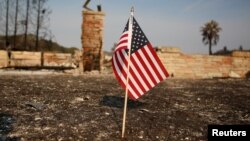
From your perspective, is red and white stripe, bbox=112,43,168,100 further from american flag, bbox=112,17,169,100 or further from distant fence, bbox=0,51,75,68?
distant fence, bbox=0,51,75,68

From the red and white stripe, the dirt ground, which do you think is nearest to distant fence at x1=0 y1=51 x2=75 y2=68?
the dirt ground

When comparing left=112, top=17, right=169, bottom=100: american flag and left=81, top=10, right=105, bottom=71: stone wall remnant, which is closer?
left=112, top=17, right=169, bottom=100: american flag

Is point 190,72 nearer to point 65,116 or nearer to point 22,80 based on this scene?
point 22,80

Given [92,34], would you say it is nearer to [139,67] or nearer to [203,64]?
[203,64]

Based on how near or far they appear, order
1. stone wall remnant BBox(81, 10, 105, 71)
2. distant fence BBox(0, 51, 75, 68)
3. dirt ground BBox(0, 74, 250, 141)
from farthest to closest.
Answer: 1. distant fence BBox(0, 51, 75, 68)
2. stone wall remnant BBox(81, 10, 105, 71)
3. dirt ground BBox(0, 74, 250, 141)

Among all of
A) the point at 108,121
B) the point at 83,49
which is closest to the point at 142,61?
the point at 108,121

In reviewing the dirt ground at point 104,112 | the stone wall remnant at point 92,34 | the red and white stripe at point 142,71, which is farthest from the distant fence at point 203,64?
the red and white stripe at point 142,71

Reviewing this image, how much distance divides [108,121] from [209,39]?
43578mm

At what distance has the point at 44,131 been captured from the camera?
174 inches

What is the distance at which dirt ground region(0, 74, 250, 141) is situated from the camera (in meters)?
4.47

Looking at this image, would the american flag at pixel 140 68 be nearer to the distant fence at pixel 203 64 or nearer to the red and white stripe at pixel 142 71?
the red and white stripe at pixel 142 71

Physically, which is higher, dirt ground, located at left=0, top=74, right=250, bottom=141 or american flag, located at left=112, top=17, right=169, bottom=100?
american flag, located at left=112, top=17, right=169, bottom=100

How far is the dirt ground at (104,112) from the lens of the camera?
14.7 feet

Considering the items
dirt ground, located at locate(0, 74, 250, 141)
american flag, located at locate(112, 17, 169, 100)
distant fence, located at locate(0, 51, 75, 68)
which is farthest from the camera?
distant fence, located at locate(0, 51, 75, 68)
